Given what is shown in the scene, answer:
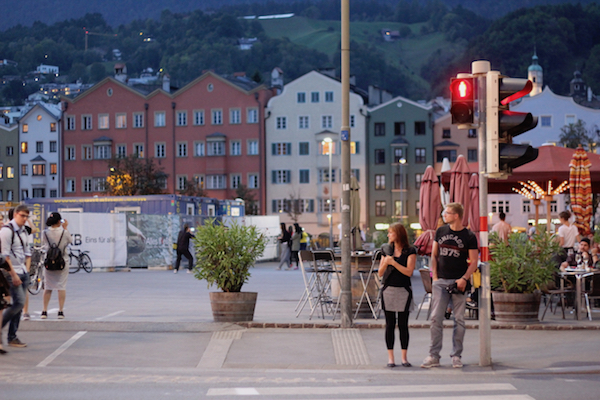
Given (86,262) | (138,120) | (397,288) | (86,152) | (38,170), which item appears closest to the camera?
(397,288)

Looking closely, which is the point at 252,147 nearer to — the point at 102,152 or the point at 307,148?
the point at 307,148

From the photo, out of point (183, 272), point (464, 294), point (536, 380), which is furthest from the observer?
point (183, 272)

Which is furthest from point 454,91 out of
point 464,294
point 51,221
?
point 51,221

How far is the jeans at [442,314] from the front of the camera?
9633mm

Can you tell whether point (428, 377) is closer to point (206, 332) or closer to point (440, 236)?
point (440, 236)

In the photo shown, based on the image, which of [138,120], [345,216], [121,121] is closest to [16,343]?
[345,216]

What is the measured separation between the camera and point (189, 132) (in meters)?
79.7

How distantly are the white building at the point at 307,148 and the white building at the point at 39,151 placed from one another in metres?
21.8

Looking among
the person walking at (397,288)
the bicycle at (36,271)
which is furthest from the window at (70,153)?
the person walking at (397,288)

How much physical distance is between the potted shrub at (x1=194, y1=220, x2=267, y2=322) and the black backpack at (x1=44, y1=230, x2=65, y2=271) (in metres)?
2.34

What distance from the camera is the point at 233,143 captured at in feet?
260

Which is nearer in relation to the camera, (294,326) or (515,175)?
(294,326)

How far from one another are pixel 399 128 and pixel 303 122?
8614 mm

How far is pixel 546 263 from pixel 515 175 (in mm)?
7092
